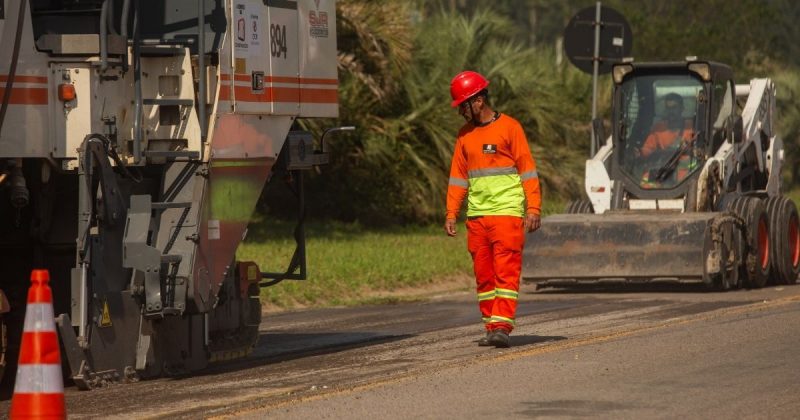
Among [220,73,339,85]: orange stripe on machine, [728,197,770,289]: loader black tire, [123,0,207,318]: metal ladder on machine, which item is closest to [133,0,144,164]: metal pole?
[123,0,207,318]: metal ladder on machine

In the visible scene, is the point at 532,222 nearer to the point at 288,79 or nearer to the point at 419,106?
the point at 288,79

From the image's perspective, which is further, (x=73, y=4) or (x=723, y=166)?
(x=723, y=166)

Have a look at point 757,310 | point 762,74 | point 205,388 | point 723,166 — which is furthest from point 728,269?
point 762,74

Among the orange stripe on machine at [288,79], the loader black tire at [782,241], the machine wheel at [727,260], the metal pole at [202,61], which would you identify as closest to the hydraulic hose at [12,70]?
the metal pole at [202,61]

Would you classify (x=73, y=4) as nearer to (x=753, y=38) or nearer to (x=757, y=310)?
(x=757, y=310)

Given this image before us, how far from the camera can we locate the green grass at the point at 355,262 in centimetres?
1728

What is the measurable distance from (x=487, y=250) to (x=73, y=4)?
3352 mm

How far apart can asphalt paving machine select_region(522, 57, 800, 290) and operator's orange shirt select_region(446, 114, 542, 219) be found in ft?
19.5

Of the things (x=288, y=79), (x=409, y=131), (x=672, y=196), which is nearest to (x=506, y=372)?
(x=288, y=79)

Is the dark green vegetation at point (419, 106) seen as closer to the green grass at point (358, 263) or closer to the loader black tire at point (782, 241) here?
the green grass at point (358, 263)

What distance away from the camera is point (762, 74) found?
161 feet

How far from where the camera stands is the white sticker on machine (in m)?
10.7

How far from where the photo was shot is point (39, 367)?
7707 mm

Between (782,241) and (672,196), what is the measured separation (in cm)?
133
